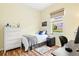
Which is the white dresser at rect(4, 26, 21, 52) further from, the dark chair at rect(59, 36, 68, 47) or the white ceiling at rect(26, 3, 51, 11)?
the dark chair at rect(59, 36, 68, 47)

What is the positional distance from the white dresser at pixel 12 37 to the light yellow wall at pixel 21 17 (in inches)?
3.7

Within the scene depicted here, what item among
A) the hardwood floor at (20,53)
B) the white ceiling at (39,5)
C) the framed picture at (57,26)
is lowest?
the hardwood floor at (20,53)

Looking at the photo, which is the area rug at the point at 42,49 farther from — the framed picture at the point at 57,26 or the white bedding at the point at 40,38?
the framed picture at the point at 57,26

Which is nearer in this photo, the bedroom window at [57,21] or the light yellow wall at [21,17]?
the light yellow wall at [21,17]

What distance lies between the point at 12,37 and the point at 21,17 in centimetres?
38

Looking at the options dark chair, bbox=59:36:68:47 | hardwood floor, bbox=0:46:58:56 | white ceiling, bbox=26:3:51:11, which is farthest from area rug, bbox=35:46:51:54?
white ceiling, bbox=26:3:51:11

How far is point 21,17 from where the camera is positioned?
1653 mm

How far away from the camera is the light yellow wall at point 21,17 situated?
62.4 inches

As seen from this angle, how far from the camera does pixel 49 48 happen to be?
1.71 metres

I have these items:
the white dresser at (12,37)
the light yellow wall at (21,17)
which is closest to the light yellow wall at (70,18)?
the light yellow wall at (21,17)

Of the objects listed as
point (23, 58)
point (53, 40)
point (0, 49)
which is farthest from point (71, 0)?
point (0, 49)

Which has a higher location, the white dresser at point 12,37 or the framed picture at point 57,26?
the framed picture at point 57,26

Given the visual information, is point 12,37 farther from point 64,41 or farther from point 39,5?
point 64,41

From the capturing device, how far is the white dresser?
164cm
